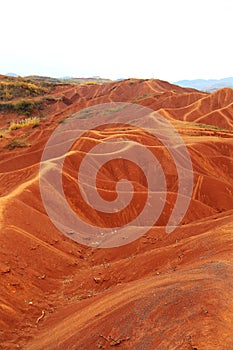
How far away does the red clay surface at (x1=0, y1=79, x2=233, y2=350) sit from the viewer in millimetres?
4570

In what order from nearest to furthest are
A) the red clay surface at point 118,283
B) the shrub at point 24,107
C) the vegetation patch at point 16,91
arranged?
the red clay surface at point 118,283, the shrub at point 24,107, the vegetation patch at point 16,91

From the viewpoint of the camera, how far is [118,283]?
8.16 meters

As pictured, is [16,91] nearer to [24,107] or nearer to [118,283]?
[24,107]

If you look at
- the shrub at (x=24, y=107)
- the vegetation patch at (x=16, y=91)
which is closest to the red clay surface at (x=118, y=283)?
the shrub at (x=24, y=107)

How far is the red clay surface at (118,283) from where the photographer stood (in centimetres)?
457

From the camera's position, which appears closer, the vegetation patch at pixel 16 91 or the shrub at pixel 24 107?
the shrub at pixel 24 107

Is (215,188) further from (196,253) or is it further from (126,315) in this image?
(126,315)

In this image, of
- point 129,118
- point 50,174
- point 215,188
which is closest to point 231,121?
point 129,118

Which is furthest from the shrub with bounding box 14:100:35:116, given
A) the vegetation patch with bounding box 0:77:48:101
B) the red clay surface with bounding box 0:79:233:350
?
the red clay surface with bounding box 0:79:233:350

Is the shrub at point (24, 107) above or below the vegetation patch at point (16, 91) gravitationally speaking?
below

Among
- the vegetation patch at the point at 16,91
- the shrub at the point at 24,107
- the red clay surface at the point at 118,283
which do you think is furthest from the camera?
the vegetation patch at the point at 16,91

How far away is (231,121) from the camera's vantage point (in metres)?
32.6

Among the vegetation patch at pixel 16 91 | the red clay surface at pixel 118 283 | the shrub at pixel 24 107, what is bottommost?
the red clay surface at pixel 118 283

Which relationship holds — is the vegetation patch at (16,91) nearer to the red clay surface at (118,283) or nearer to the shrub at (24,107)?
the shrub at (24,107)
